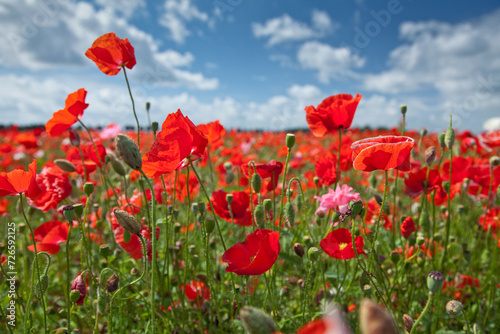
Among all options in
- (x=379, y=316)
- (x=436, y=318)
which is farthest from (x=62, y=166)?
(x=436, y=318)

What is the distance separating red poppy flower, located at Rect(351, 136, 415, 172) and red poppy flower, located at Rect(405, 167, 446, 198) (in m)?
0.63

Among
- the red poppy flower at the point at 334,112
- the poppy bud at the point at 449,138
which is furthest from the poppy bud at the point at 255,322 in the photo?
the poppy bud at the point at 449,138

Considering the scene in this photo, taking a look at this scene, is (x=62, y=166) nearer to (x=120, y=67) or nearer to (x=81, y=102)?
(x=81, y=102)

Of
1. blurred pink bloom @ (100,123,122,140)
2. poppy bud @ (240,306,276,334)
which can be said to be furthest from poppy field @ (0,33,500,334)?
blurred pink bloom @ (100,123,122,140)

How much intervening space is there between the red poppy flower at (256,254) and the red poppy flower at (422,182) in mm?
916

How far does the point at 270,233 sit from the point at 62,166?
1159mm

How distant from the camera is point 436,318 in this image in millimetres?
1406

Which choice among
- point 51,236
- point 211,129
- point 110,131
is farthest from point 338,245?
point 110,131

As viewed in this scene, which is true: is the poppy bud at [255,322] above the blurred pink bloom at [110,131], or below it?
below

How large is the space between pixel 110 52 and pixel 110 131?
147 centimetres

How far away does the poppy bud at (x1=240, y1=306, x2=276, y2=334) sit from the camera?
0.49 metres

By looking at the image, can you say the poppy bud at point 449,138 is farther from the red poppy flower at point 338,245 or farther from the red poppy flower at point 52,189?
the red poppy flower at point 52,189

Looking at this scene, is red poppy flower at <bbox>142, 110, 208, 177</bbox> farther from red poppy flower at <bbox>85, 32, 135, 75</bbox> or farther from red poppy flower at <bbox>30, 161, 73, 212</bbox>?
red poppy flower at <bbox>30, 161, 73, 212</bbox>

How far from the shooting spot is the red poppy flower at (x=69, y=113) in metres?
1.41
